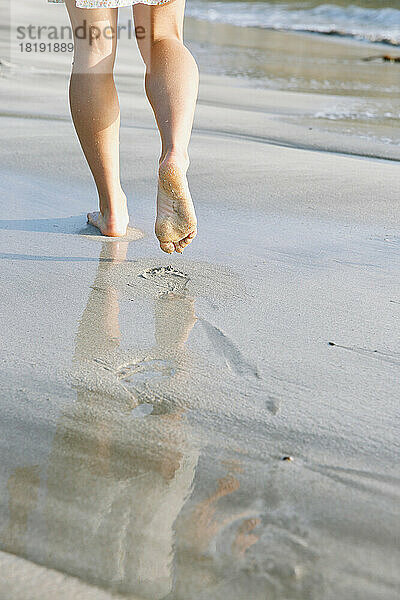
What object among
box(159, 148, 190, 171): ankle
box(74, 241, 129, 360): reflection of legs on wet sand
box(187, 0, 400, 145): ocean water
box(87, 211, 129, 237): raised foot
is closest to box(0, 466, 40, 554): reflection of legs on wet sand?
box(74, 241, 129, 360): reflection of legs on wet sand

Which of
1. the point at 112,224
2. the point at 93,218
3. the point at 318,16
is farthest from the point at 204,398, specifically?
the point at 318,16

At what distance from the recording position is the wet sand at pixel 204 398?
0.87 meters

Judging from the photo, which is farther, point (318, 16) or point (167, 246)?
point (318, 16)

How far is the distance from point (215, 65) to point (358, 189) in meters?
3.80

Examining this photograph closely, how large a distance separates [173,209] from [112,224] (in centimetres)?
30

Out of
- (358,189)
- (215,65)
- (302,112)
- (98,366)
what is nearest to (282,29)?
(215,65)

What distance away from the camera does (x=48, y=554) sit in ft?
2.85

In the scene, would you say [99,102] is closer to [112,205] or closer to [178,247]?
[112,205]

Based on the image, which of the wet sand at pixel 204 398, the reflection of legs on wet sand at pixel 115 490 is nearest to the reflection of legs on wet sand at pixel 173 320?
the wet sand at pixel 204 398

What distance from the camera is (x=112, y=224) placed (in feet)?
6.38

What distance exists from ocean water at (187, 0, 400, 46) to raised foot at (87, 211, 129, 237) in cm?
884

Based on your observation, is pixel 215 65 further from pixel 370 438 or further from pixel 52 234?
pixel 370 438

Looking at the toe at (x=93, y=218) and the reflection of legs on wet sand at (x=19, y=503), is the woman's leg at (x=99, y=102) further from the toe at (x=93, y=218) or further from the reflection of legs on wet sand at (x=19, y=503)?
the reflection of legs on wet sand at (x=19, y=503)

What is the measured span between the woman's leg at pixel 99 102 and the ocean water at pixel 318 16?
884 cm
